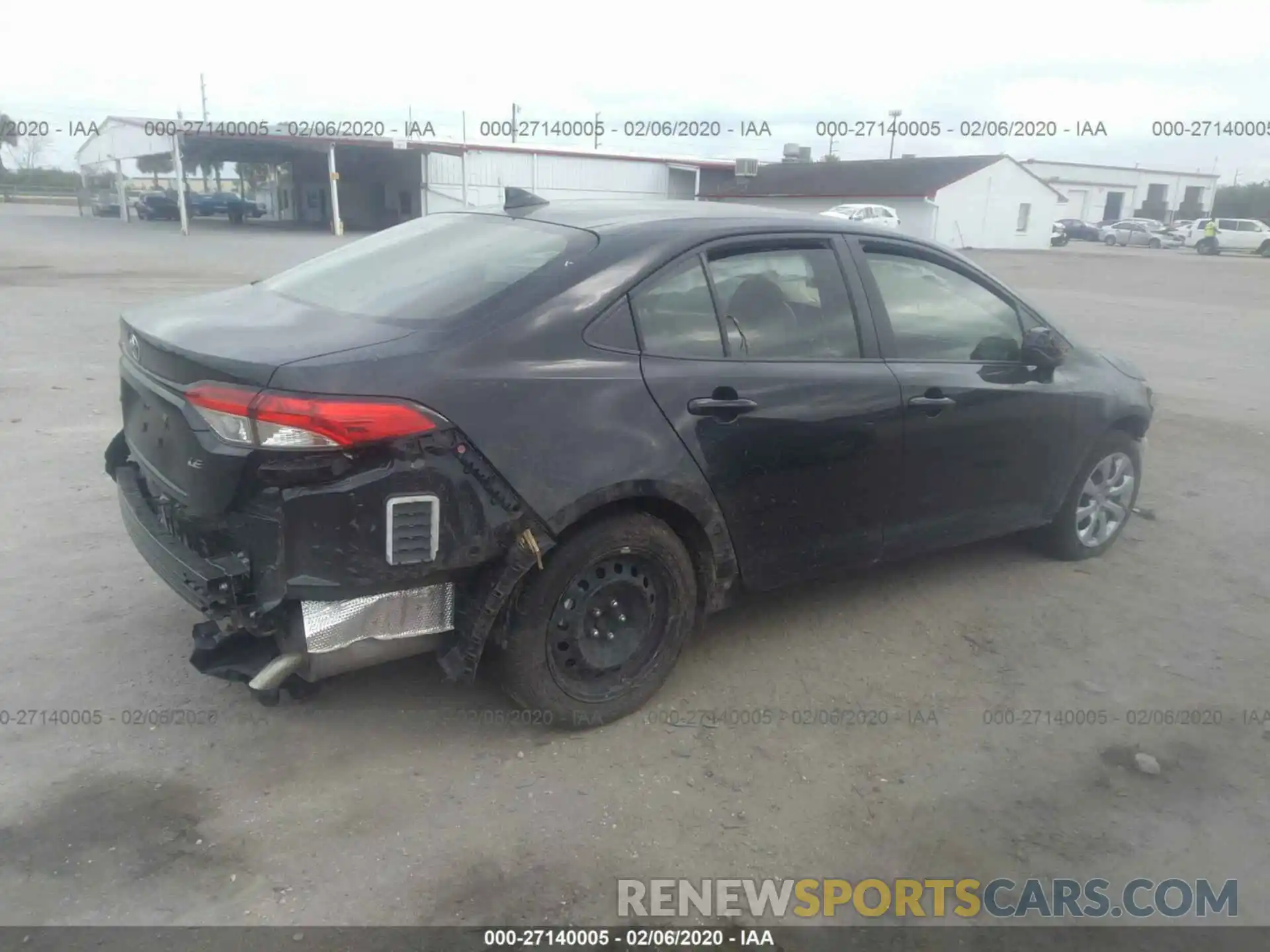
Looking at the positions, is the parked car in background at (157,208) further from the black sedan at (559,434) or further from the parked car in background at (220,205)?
the black sedan at (559,434)

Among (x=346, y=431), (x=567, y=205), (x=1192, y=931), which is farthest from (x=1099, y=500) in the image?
(x=346, y=431)

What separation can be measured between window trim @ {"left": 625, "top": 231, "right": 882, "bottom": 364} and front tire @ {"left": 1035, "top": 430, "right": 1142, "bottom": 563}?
5.36 ft

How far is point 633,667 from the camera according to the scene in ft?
11.6

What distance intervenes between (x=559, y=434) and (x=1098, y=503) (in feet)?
10.7

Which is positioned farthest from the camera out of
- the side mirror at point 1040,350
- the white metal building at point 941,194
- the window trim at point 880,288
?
the white metal building at point 941,194

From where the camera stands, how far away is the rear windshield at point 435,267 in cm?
330

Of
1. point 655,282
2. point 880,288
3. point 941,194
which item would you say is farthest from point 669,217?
point 941,194

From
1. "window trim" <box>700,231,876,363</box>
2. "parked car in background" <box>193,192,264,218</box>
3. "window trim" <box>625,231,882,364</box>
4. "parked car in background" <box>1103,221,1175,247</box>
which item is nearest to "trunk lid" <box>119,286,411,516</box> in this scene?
"window trim" <box>625,231,882,364</box>

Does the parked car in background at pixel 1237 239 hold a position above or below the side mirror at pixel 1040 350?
below

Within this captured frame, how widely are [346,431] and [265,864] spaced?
4.04ft

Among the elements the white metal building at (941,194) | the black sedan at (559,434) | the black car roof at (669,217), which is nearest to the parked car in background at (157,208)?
the white metal building at (941,194)

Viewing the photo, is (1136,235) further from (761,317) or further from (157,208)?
(761,317)

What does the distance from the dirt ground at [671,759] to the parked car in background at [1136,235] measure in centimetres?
4965

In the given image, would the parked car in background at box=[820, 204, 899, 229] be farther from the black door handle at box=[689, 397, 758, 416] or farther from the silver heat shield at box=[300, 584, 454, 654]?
the silver heat shield at box=[300, 584, 454, 654]
